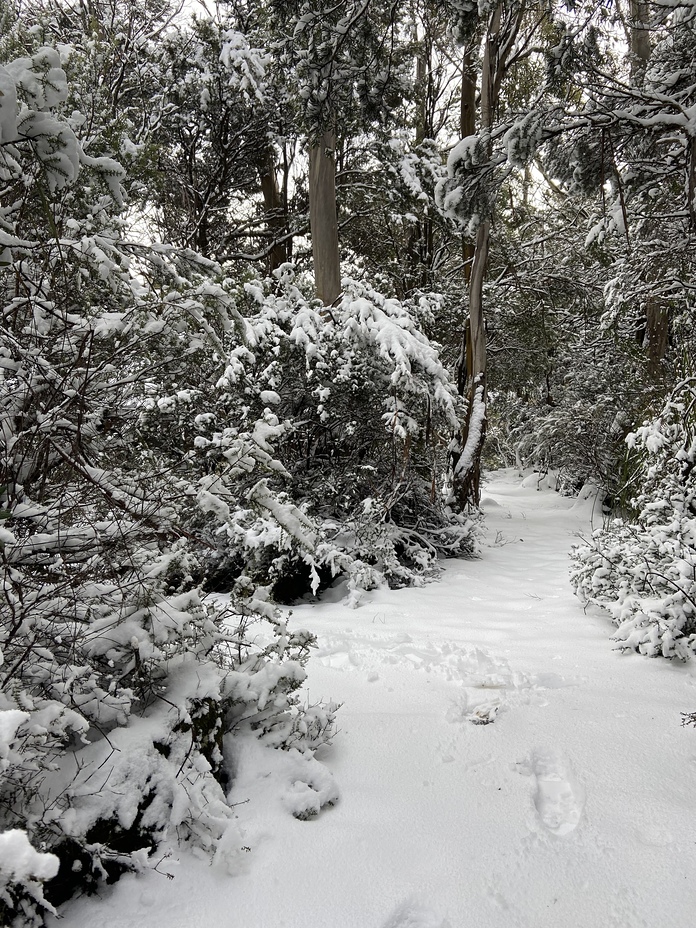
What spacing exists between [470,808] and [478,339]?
740 cm

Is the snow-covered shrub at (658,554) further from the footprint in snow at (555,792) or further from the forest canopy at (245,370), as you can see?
the footprint in snow at (555,792)

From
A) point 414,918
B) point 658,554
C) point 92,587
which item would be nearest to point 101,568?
point 92,587

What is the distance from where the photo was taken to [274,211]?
10570 mm

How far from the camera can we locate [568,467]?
11.9 metres

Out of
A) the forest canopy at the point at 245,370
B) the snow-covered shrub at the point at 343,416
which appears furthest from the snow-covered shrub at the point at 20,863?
the snow-covered shrub at the point at 343,416

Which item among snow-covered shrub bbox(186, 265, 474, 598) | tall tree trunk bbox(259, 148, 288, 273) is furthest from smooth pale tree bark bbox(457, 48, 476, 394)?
snow-covered shrub bbox(186, 265, 474, 598)

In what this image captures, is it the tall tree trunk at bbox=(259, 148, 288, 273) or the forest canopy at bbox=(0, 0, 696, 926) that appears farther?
the tall tree trunk at bbox=(259, 148, 288, 273)

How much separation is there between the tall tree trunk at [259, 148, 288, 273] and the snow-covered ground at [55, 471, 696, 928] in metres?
8.72

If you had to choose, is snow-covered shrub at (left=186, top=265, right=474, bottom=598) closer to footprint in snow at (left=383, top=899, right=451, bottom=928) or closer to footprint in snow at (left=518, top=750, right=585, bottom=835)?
footprint in snow at (left=518, top=750, right=585, bottom=835)

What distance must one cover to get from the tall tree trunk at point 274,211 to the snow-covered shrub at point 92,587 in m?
8.20

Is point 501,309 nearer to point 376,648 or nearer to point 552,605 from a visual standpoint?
point 552,605

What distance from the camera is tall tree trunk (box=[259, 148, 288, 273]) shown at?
33.7 ft

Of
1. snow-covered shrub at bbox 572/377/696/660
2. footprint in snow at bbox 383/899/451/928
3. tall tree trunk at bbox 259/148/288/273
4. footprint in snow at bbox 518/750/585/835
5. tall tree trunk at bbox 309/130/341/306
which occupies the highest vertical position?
tall tree trunk at bbox 259/148/288/273

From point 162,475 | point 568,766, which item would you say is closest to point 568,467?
point 568,766
